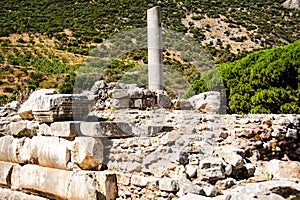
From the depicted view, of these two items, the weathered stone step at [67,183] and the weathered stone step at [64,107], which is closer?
the weathered stone step at [67,183]

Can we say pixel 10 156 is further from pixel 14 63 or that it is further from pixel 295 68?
pixel 14 63

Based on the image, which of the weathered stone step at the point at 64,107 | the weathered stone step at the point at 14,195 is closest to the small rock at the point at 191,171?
the weathered stone step at the point at 64,107

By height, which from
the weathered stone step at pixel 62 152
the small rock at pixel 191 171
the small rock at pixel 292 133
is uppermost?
the small rock at pixel 292 133

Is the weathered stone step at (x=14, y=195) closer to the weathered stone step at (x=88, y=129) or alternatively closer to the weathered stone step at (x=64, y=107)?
the weathered stone step at (x=88, y=129)

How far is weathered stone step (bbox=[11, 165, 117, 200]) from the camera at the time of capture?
447 centimetres

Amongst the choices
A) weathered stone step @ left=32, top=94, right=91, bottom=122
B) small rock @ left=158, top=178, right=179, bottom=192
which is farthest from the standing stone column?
small rock @ left=158, top=178, right=179, bottom=192

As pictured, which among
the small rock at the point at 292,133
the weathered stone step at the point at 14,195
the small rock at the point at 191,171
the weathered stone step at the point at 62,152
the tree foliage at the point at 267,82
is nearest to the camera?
the small rock at the point at 191,171

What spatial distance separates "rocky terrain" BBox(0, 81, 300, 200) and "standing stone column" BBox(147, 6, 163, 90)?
22.9 feet

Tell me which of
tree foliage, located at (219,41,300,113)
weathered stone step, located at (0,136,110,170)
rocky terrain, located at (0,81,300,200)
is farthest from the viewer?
tree foliage, located at (219,41,300,113)

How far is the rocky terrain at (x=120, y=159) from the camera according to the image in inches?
165

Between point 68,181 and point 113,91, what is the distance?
A: 6.76m

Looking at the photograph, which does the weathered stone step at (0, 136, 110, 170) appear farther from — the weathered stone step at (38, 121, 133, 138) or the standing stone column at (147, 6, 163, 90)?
the standing stone column at (147, 6, 163, 90)

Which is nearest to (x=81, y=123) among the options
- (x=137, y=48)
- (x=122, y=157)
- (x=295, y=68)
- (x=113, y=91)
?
(x=122, y=157)

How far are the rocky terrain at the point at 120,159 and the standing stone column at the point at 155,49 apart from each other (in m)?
6.98
